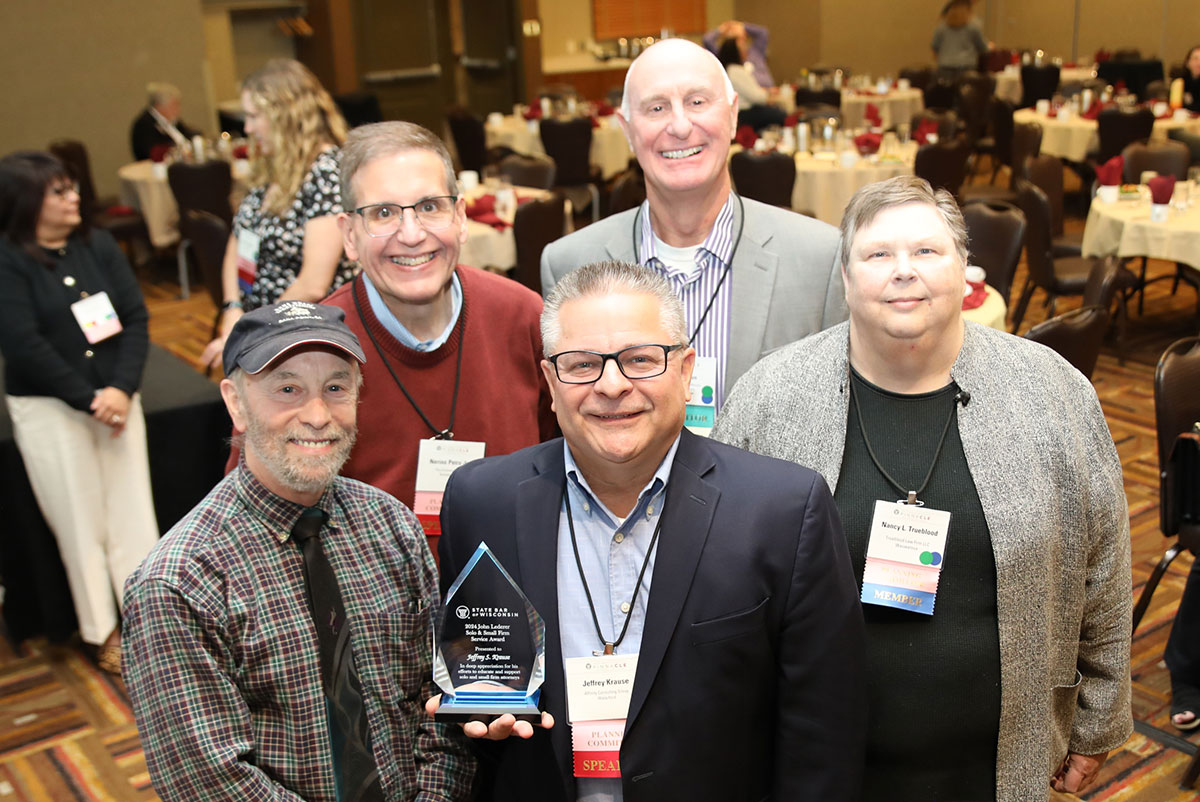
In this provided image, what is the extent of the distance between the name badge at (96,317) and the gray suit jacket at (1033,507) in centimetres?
264

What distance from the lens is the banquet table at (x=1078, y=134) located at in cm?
916

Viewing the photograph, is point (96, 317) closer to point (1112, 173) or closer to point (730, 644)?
point (730, 644)

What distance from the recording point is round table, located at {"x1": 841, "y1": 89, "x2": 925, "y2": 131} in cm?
1137

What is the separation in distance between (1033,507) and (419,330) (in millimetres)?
1238

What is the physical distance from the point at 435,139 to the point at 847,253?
36.0 inches

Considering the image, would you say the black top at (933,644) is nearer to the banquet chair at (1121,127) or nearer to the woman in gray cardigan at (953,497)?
the woman in gray cardigan at (953,497)

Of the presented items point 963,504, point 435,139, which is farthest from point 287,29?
point 963,504

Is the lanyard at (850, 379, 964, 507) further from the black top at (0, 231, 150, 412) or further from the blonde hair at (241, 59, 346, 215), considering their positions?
the black top at (0, 231, 150, 412)

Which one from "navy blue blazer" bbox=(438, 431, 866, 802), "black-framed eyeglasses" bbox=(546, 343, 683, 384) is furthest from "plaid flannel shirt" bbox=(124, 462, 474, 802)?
"black-framed eyeglasses" bbox=(546, 343, 683, 384)

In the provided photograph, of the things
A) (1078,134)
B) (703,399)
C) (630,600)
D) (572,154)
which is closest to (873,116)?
(1078,134)

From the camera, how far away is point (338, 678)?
5.86ft

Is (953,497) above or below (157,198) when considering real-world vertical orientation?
below

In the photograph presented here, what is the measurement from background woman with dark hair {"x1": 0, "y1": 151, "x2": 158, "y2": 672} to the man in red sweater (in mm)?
1801

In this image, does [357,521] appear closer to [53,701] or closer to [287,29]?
[53,701]
